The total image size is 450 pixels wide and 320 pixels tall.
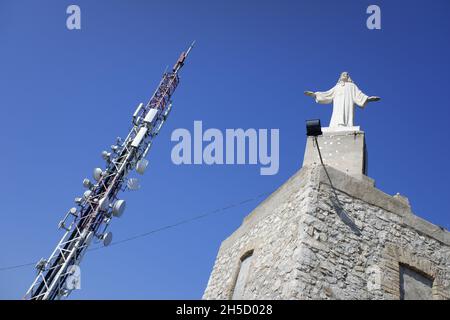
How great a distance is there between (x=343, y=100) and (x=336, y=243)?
168 inches

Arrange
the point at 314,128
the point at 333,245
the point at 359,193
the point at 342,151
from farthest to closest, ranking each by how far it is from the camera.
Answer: the point at 342,151 → the point at 359,193 → the point at 314,128 → the point at 333,245

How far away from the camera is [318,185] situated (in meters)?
8.98

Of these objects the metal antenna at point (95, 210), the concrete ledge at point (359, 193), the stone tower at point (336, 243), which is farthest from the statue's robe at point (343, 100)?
the metal antenna at point (95, 210)

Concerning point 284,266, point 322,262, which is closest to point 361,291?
point 322,262

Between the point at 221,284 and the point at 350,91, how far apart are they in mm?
5555

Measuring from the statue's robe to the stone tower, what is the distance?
1.85 feet

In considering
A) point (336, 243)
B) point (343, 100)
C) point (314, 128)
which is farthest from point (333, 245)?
point (343, 100)

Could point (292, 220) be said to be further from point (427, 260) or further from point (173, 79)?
point (173, 79)

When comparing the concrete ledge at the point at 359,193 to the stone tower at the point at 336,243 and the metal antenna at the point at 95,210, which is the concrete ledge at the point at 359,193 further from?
the metal antenna at the point at 95,210

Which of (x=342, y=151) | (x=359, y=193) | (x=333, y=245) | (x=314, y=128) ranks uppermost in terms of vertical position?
(x=342, y=151)

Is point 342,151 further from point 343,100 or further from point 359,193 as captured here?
point 343,100

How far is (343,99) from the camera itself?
37.2 ft

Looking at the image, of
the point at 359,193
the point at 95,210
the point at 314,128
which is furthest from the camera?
the point at 95,210

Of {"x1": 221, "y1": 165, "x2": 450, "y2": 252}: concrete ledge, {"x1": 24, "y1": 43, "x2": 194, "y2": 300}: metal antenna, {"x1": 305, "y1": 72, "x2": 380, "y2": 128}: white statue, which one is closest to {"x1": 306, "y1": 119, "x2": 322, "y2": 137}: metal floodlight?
{"x1": 221, "y1": 165, "x2": 450, "y2": 252}: concrete ledge
